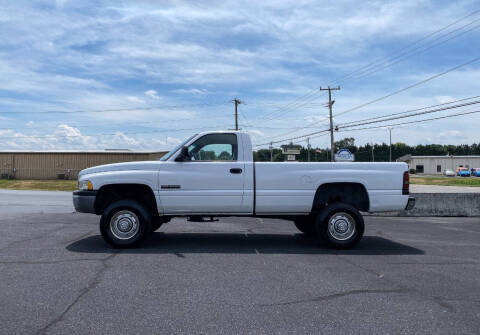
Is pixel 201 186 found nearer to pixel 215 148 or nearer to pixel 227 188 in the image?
pixel 227 188

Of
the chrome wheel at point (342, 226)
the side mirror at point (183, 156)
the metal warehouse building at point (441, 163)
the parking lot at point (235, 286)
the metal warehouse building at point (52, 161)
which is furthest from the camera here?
the metal warehouse building at point (441, 163)

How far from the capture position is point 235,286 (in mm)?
5250

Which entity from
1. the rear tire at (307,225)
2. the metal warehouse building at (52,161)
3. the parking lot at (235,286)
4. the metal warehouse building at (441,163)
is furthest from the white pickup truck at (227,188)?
the metal warehouse building at (441,163)

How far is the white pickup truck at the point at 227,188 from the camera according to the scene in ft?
24.9

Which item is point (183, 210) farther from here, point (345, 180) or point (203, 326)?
point (203, 326)

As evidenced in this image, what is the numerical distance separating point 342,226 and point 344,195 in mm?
627

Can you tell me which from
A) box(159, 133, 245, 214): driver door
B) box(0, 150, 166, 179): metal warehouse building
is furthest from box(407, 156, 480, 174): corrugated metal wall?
box(159, 133, 245, 214): driver door

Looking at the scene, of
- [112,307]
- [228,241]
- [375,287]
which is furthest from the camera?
[228,241]

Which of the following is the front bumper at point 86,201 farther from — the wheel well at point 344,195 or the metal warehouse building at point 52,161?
the metal warehouse building at point 52,161

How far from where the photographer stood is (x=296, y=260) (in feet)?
22.5

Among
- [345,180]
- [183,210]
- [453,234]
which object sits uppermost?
[345,180]

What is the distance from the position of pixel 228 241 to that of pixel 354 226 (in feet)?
8.25

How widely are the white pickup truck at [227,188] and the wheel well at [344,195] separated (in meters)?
0.05

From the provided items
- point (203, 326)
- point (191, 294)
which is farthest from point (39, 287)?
point (203, 326)
